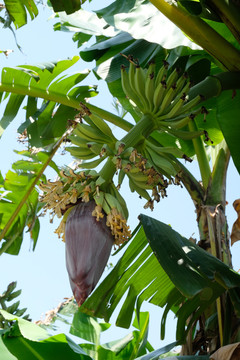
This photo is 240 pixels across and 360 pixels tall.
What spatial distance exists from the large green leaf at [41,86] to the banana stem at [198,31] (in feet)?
1.80

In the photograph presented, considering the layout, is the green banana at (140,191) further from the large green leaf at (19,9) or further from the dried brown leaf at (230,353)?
the large green leaf at (19,9)

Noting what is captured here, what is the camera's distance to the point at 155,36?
1483mm

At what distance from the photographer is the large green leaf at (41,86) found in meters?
1.72

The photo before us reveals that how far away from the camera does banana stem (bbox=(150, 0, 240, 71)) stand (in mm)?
1289

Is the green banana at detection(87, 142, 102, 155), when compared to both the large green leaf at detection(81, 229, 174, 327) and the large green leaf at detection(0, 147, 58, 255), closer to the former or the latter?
the large green leaf at detection(81, 229, 174, 327)

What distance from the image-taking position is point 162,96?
50.5 inches

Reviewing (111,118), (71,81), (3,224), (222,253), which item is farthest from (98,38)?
(222,253)

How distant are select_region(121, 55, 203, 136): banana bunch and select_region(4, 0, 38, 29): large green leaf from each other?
18.6 inches

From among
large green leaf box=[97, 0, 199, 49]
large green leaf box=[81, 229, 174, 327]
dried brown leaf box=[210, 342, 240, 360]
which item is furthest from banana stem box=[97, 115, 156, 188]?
dried brown leaf box=[210, 342, 240, 360]

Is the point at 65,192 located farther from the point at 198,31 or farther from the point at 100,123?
the point at 198,31

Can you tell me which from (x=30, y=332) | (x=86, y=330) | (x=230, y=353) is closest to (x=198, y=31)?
(x=230, y=353)

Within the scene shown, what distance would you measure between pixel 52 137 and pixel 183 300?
0.77m

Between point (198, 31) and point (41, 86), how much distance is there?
2.26 feet

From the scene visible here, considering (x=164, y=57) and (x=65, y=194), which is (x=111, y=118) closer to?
(x=164, y=57)
